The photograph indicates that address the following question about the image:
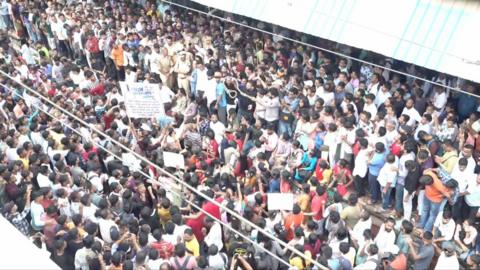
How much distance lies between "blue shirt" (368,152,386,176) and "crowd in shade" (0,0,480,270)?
0.02 metres

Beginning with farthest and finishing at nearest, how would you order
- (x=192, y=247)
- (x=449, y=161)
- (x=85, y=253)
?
1. (x=449, y=161)
2. (x=192, y=247)
3. (x=85, y=253)

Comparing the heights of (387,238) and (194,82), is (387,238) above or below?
above

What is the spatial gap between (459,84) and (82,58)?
871 centimetres

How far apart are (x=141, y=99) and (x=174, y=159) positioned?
121cm

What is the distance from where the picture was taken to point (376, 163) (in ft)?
30.5

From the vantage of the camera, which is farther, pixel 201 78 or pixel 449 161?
pixel 201 78

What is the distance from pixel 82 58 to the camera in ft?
49.9

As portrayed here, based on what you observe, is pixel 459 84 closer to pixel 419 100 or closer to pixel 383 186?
pixel 419 100

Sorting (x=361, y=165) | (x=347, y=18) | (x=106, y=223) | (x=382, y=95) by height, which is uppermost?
(x=347, y=18)

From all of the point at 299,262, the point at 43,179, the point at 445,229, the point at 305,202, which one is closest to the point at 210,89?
the point at 43,179

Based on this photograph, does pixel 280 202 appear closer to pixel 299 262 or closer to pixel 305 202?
pixel 305 202

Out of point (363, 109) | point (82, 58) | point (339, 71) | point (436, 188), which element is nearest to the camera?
point (436, 188)

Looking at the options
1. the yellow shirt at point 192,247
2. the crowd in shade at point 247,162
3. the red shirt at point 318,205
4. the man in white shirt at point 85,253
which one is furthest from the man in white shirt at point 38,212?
the red shirt at point 318,205

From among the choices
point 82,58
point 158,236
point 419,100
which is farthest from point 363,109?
point 82,58
